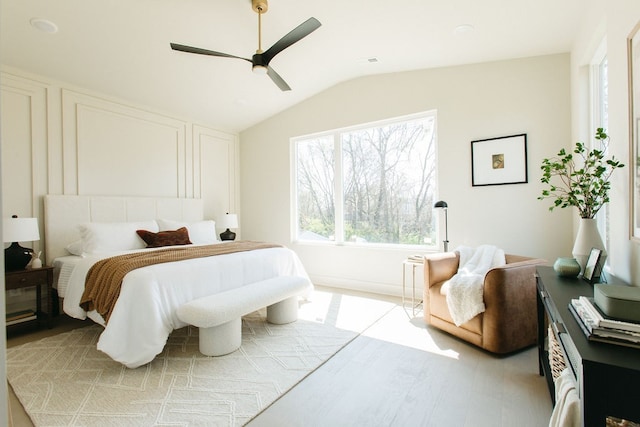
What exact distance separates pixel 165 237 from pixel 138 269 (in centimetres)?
147

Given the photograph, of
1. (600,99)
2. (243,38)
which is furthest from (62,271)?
(600,99)

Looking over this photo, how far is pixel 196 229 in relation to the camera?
431 centimetres

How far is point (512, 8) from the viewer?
8.16 feet

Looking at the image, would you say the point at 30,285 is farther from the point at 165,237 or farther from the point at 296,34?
the point at 296,34

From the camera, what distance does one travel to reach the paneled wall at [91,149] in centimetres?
328

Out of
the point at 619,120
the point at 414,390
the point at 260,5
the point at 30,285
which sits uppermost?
the point at 260,5

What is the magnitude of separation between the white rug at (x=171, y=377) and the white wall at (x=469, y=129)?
58.1 inches

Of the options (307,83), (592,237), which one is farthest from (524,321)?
(307,83)

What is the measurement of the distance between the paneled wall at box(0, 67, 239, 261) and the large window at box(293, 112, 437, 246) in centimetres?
161

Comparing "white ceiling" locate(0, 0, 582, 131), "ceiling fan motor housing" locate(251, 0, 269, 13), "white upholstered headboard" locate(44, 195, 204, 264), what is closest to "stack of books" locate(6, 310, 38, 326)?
"white upholstered headboard" locate(44, 195, 204, 264)

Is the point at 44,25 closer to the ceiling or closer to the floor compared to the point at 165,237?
closer to the ceiling

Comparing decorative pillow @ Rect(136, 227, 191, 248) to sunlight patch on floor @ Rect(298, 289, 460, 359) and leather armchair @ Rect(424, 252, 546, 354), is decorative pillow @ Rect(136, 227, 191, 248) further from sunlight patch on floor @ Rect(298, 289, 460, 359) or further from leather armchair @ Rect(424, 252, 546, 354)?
leather armchair @ Rect(424, 252, 546, 354)

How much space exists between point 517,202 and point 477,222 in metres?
0.43

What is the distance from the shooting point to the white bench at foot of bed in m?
2.33
